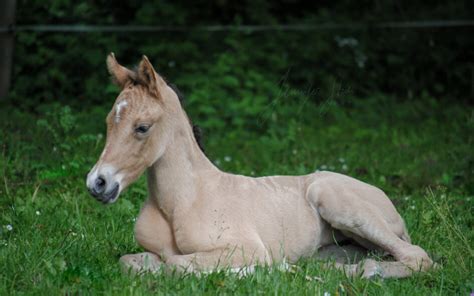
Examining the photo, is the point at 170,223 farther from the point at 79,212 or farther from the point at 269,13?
the point at 269,13

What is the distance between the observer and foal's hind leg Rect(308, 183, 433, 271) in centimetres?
533

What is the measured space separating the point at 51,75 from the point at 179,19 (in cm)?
203

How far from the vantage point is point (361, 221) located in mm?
5430

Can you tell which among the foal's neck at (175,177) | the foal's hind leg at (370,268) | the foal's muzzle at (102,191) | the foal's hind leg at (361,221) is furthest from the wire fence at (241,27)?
the foal's hind leg at (370,268)

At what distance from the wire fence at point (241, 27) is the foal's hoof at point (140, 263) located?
572cm

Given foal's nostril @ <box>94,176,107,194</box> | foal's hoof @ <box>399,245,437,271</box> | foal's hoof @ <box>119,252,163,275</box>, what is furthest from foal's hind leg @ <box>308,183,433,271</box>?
foal's nostril @ <box>94,176,107,194</box>

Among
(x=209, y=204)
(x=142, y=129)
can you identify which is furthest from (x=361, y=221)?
(x=142, y=129)

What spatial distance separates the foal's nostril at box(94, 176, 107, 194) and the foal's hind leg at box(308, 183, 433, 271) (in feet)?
5.24

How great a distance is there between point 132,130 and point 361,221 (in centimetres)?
162

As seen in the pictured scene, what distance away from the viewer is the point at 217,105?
10.7m

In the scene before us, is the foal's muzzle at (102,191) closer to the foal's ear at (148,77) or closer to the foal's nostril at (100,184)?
the foal's nostril at (100,184)

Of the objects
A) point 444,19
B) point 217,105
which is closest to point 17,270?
point 217,105

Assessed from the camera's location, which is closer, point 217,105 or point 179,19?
point 217,105

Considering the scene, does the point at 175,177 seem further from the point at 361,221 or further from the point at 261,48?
the point at 261,48
